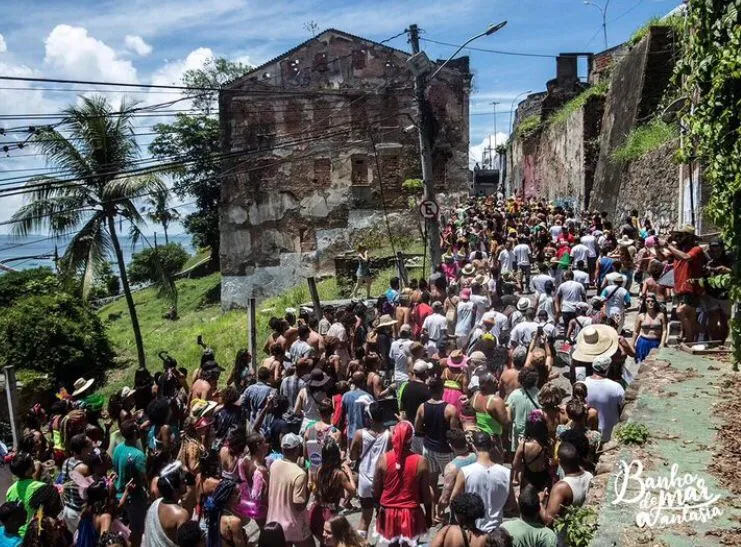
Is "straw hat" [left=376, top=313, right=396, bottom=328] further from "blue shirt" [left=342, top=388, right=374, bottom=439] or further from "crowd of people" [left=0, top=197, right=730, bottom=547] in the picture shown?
"blue shirt" [left=342, top=388, right=374, bottom=439]

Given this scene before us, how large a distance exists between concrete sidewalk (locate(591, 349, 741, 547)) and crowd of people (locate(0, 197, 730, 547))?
267 mm

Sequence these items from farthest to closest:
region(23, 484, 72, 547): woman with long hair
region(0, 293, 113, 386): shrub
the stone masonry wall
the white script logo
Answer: region(0, 293, 113, 386): shrub, the stone masonry wall, region(23, 484, 72, 547): woman with long hair, the white script logo

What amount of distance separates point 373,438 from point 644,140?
15.9 m

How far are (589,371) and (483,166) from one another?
55.8 metres

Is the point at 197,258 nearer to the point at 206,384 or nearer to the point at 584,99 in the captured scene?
the point at 584,99

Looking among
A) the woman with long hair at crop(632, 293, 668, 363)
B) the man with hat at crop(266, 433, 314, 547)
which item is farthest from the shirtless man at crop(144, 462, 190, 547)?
the woman with long hair at crop(632, 293, 668, 363)

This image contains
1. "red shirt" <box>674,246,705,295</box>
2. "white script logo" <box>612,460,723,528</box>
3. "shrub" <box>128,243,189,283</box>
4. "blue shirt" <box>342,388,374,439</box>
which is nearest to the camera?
"white script logo" <box>612,460,723,528</box>

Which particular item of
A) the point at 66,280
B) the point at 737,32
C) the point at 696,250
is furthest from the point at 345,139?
the point at 737,32

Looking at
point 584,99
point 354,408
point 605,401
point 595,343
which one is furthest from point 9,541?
point 584,99

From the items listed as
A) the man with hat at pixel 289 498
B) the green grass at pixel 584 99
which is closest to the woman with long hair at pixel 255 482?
the man with hat at pixel 289 498

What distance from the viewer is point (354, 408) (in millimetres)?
7531

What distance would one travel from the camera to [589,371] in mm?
8094

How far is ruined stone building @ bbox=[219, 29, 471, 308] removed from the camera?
2948cm

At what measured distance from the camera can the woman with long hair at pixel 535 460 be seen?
231 inches
